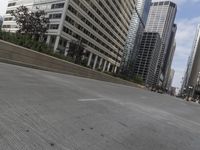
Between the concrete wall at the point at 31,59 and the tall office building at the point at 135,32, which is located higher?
the tall office building at the point at 135,32

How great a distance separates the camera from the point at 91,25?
3735 inches

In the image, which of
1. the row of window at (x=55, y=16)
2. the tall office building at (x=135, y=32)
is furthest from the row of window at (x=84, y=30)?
the tall office building at (x=135, y=32)

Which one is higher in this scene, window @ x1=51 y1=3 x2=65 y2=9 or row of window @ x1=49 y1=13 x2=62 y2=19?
window @ x1=51 y1=3 x2=65 y2=9

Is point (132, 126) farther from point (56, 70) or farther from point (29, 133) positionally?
point (56, 70)

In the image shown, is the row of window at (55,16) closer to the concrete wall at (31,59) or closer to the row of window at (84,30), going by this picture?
the row of window at (84,30)

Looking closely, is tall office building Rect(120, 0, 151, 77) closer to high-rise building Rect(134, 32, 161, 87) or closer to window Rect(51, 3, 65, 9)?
high-rise building Rect(134, 32, 161, 87)

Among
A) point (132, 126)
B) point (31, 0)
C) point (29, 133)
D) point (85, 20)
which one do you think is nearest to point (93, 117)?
point (132, 126)

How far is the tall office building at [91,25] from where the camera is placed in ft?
257

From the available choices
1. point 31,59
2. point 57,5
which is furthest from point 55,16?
point 31,59

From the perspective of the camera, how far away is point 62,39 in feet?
263

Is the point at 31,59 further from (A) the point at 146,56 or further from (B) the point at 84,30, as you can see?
(A) the point at 146,56

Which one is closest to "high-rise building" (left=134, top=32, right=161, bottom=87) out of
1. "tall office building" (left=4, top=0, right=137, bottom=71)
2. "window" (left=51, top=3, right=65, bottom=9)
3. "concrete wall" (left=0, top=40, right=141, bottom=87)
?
"tall office building" (left=4, top=0, right=137, bottom=71)

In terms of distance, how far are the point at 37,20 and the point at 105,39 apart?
5926cm

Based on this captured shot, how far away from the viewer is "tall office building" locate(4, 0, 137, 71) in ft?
257
